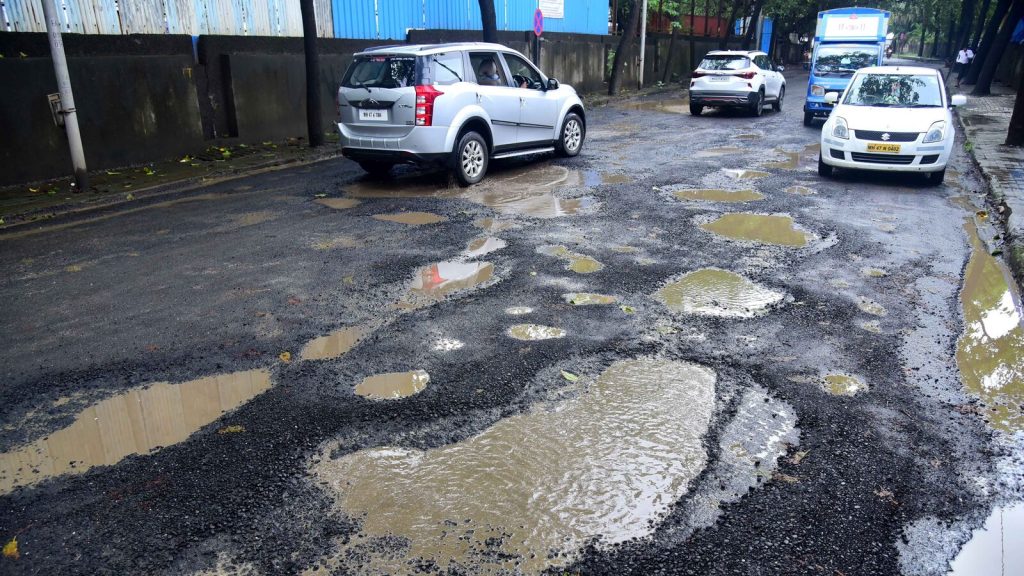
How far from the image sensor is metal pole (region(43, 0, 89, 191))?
9219 mm

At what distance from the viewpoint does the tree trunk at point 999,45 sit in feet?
79.5

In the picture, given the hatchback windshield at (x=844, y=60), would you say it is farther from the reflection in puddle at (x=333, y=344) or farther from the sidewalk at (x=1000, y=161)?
the reflection in puddle at (x=333, y=344)

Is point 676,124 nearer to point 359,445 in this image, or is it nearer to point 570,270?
point 570,270

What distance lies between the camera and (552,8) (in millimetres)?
26359

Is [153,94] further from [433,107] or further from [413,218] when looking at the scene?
[413,218]

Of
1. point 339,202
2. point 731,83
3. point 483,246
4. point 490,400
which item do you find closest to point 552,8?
point 731,83

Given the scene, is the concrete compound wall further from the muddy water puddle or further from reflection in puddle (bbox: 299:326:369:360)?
reflection in puddle (bbox: 299:326:369:360)

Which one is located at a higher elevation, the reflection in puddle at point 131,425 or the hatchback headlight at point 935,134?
the hatchback headlight at point 935,134

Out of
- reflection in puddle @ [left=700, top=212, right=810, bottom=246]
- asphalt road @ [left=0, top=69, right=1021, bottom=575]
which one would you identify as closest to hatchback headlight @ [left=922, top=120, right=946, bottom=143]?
asphalt road @ [left=0, top=69, right=1021, bottom=575]

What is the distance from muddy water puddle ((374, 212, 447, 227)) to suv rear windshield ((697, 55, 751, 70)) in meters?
13.7

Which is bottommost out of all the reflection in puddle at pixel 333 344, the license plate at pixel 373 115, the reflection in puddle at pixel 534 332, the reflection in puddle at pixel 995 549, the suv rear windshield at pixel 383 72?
the reflection in puddle at pixel 995 549

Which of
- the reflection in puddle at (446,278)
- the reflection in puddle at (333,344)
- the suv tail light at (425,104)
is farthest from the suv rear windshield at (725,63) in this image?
the reflection in puddle at (333,344)

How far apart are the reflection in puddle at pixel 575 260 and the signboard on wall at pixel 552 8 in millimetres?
20660

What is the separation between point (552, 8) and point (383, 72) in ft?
59.9
